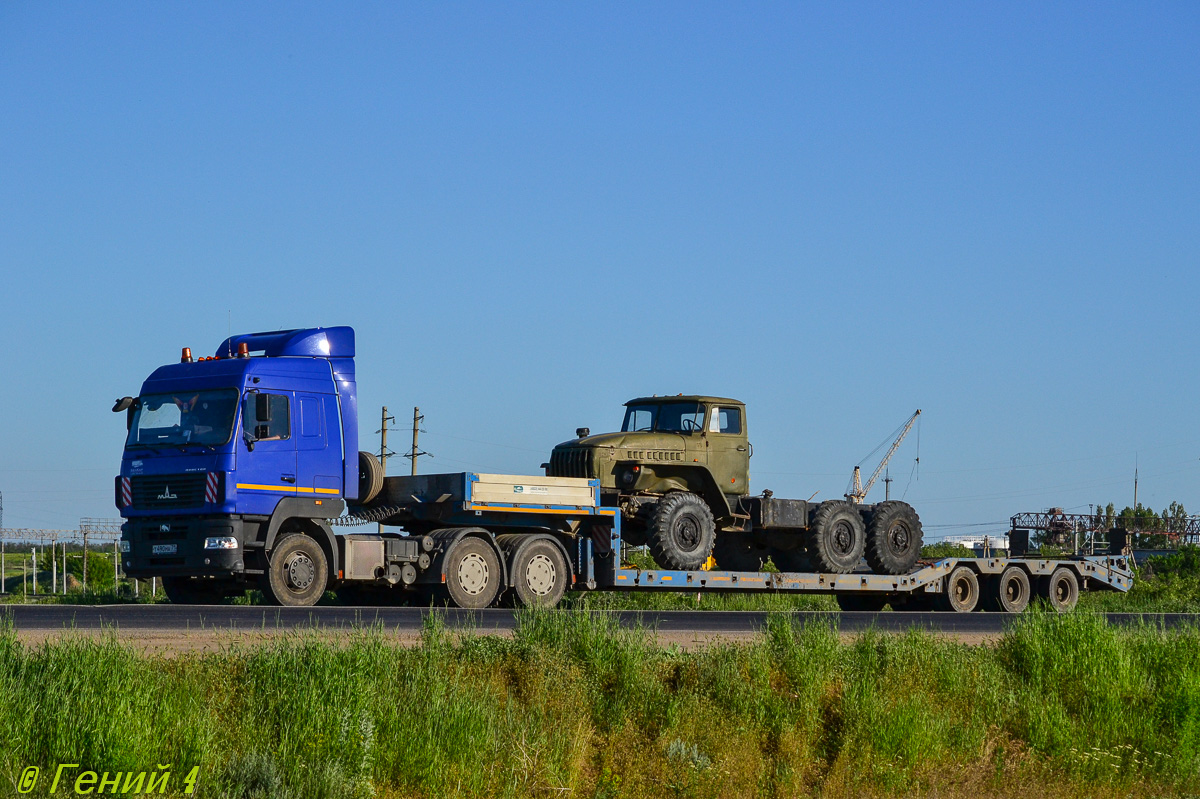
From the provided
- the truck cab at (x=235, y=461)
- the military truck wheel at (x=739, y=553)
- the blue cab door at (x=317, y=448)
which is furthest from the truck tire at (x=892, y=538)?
the blue cab door at (x=317, y=448)

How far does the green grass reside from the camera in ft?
34.4

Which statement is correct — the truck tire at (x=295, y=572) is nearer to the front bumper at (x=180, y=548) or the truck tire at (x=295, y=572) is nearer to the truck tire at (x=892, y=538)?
the front bumper at (x=180, y=548)

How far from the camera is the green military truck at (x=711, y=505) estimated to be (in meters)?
23.7

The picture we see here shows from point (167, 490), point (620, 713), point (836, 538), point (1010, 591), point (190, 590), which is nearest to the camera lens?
point (620, 713)

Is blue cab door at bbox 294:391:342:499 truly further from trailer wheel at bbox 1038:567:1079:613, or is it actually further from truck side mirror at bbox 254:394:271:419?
trailer wheel at bbox 1038:567:1079:613

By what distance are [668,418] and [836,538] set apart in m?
4.11

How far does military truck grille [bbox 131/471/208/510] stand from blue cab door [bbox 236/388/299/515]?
0.62 metres

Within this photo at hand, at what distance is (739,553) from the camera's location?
26.8 metres

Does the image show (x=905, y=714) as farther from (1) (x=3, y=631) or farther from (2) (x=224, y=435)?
(2) (x=224, y=435)

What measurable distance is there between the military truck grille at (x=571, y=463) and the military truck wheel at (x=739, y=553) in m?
4.02

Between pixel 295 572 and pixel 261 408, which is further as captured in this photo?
pixel 295 572

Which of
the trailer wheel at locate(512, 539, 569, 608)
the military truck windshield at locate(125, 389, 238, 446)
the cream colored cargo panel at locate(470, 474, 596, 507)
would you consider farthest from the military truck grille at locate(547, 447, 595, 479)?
the military truck windshield at locate(125, 389, 238, 446)

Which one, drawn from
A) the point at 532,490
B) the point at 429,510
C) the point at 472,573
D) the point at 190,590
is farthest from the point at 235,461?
the point at 532,490

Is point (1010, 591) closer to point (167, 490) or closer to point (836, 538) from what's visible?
point (836, 538)
